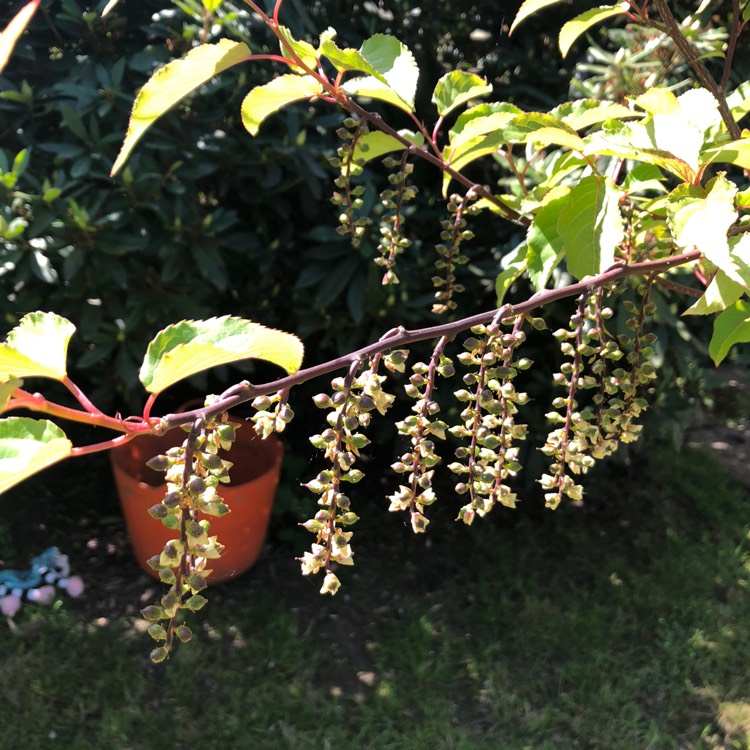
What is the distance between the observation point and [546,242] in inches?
32.3

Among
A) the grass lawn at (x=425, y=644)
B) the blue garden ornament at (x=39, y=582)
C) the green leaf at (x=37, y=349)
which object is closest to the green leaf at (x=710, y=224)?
the green leaf at (x=37, y=349)

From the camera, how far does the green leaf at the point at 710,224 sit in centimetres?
53

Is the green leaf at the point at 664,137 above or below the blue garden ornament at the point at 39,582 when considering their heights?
above

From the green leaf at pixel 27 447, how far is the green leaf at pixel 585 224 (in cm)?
50

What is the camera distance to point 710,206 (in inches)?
22.4

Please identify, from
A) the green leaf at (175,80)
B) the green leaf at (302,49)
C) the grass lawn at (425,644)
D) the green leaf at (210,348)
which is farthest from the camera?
the grass lawn at (425,644)

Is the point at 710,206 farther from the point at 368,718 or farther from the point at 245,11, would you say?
the point at 368,718

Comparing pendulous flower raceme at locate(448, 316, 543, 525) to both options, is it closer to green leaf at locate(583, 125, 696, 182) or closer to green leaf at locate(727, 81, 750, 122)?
green leaf at locate(583, 125, 696, 182)

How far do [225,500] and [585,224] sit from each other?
171cm

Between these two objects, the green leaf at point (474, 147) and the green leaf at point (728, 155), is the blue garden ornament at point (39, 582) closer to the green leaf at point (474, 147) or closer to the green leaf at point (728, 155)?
the green leaf at point (474, 147)

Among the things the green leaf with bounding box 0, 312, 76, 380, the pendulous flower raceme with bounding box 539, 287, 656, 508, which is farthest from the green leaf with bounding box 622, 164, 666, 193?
the green leaf with bounding box 0, 312, 76, 380

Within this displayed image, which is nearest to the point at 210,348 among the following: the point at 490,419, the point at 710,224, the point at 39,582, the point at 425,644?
the point at 490,419

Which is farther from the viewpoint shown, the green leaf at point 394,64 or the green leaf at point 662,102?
the green leaf at point 394,64

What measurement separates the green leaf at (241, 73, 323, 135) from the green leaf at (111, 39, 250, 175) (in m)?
0.10
